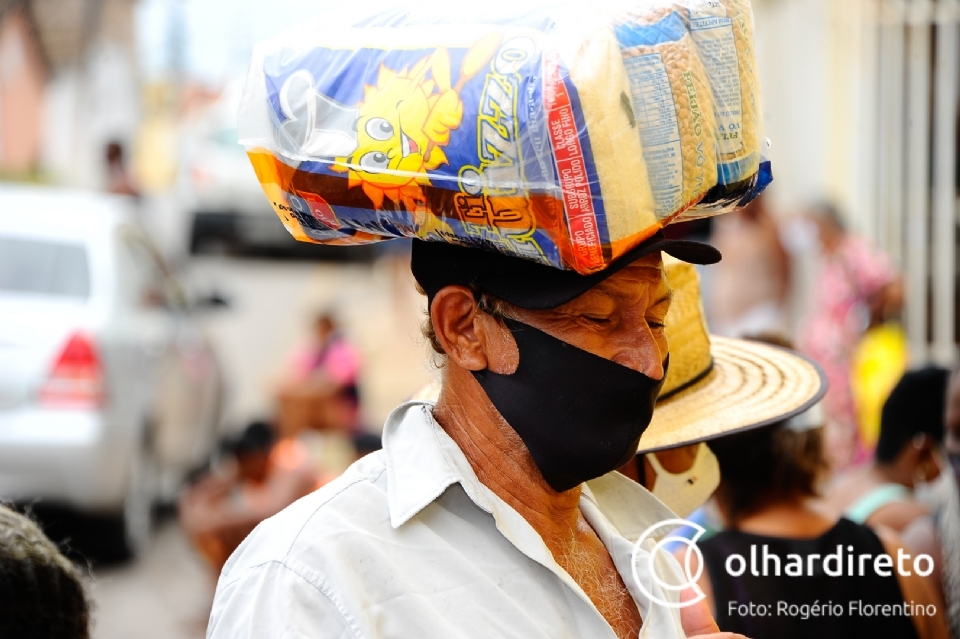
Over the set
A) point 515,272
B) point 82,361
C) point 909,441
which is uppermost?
point 515,272

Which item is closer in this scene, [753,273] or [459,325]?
[459,325]

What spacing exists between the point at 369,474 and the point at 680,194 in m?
0.67

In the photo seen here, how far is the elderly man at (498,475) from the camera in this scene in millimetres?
1783

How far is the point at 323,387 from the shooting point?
29.0ft

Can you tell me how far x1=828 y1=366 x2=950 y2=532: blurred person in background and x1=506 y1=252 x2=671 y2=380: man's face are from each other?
2.14m

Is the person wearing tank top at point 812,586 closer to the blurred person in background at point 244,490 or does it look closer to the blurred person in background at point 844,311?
the blurred person in background at point 244,490

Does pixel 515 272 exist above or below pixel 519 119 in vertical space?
below

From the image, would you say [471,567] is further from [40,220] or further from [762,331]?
[40,220]

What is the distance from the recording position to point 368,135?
1.83 metres

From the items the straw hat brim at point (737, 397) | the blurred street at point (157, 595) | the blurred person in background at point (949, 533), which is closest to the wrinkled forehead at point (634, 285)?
the straw hat brim at point (737, 397)

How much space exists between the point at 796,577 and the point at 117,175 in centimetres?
845

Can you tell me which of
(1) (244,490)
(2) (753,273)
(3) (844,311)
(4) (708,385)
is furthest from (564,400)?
(2) (753,273)

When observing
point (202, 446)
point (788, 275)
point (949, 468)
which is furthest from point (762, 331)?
point (202, 446)

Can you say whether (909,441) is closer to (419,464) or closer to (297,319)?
(419,464)
